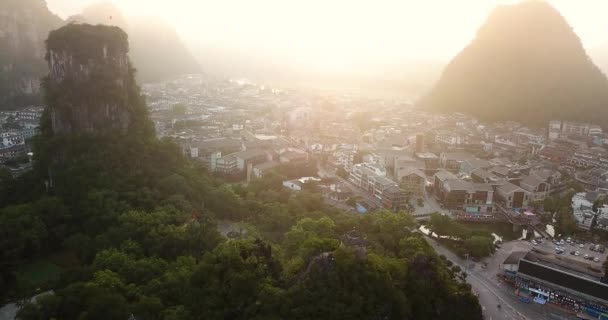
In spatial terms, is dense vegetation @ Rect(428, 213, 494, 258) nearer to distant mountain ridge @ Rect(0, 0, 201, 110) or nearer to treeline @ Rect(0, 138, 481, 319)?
treeline @ Rect(0, 138, 481, 319)

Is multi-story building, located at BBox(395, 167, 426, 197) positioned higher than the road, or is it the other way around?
multi-story building, located at BBox(395, 167, 426, 197)

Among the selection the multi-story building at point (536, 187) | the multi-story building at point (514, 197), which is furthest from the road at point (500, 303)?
the multi-story building at point (536, 187)

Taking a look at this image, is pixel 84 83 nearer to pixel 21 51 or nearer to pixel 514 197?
pixel 514 197

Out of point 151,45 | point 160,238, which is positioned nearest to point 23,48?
point 151,45

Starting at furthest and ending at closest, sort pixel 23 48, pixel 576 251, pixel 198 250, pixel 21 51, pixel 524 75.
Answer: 1. pixel 524 75
2. pixel 23 48
3. pixel 21 51
4. pixel 576 251
5. pixel 198 250

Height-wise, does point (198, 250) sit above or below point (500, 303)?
above

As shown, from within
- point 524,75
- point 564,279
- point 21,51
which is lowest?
point 564,279

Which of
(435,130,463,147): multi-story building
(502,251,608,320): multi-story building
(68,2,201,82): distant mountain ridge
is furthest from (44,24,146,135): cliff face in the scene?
(68,2,201,82): distant mountain ridge
